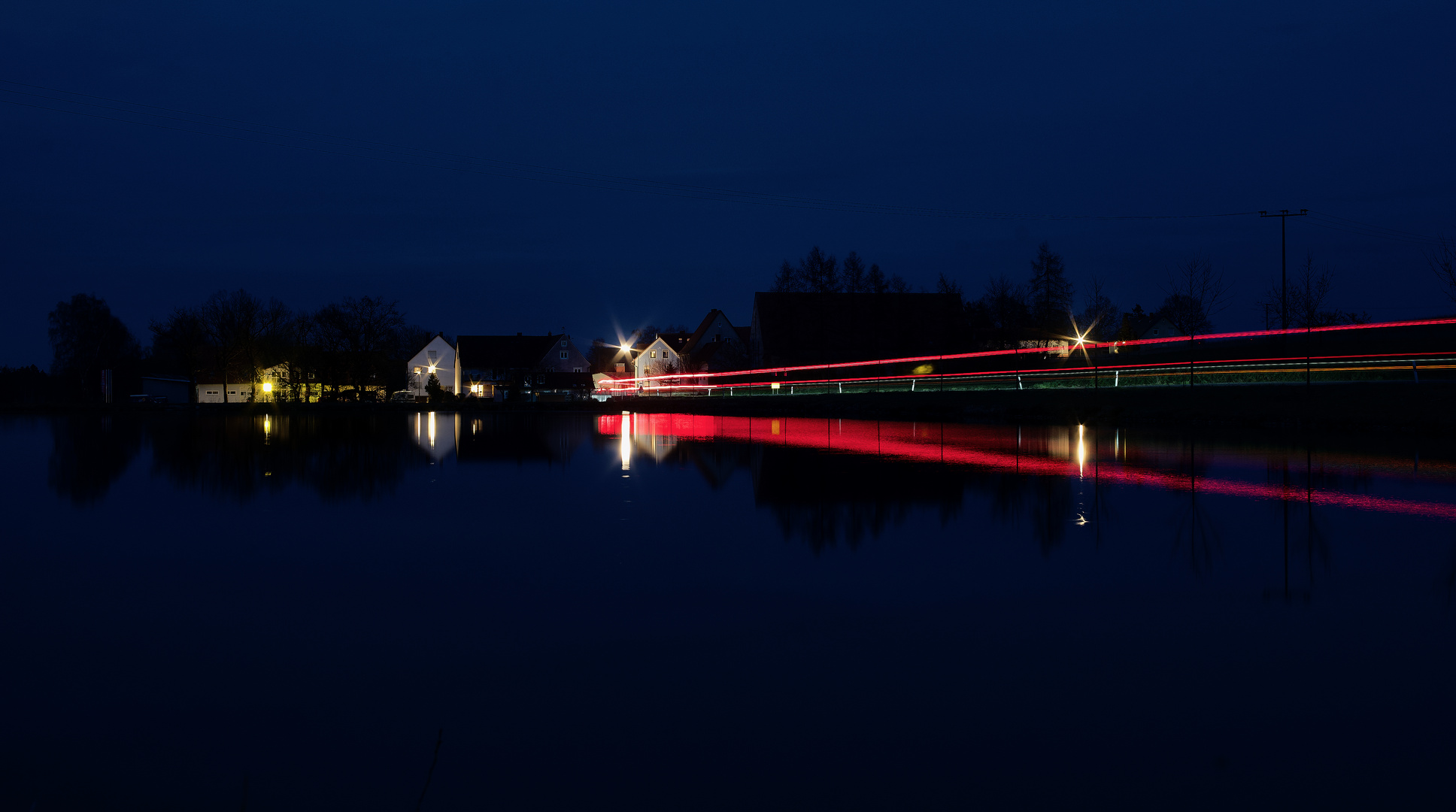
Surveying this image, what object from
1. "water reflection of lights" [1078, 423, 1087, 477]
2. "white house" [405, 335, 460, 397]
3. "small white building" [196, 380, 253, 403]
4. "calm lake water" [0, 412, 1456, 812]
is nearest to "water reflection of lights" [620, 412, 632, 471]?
"calm lake water" [0, 412, 1456, 812]

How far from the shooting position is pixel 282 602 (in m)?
7.30

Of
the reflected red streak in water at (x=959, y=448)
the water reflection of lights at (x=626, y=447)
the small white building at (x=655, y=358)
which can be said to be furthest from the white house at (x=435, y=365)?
the water reflection of lights at (x=626, y=447)

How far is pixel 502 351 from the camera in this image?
11738 cm

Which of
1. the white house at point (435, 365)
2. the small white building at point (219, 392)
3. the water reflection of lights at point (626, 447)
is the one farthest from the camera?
the white house at point (435, 365)

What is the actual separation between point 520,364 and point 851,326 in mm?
44494

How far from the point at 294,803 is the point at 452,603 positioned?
3.25 m

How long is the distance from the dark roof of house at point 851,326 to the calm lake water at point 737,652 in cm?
7127

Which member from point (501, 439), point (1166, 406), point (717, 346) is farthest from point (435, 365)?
point (1166, 406)

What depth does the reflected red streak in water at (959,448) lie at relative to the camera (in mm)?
12680

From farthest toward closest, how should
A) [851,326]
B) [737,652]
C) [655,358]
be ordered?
[655,358]
[851,326]
[737,652]

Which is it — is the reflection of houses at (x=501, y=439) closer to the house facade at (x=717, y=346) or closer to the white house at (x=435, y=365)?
the house facade at (x=717, y=346)

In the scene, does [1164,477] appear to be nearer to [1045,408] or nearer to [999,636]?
[999,636]

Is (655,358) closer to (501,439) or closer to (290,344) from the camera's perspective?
(290,344)

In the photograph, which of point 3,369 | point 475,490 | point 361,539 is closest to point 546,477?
point 475,490
